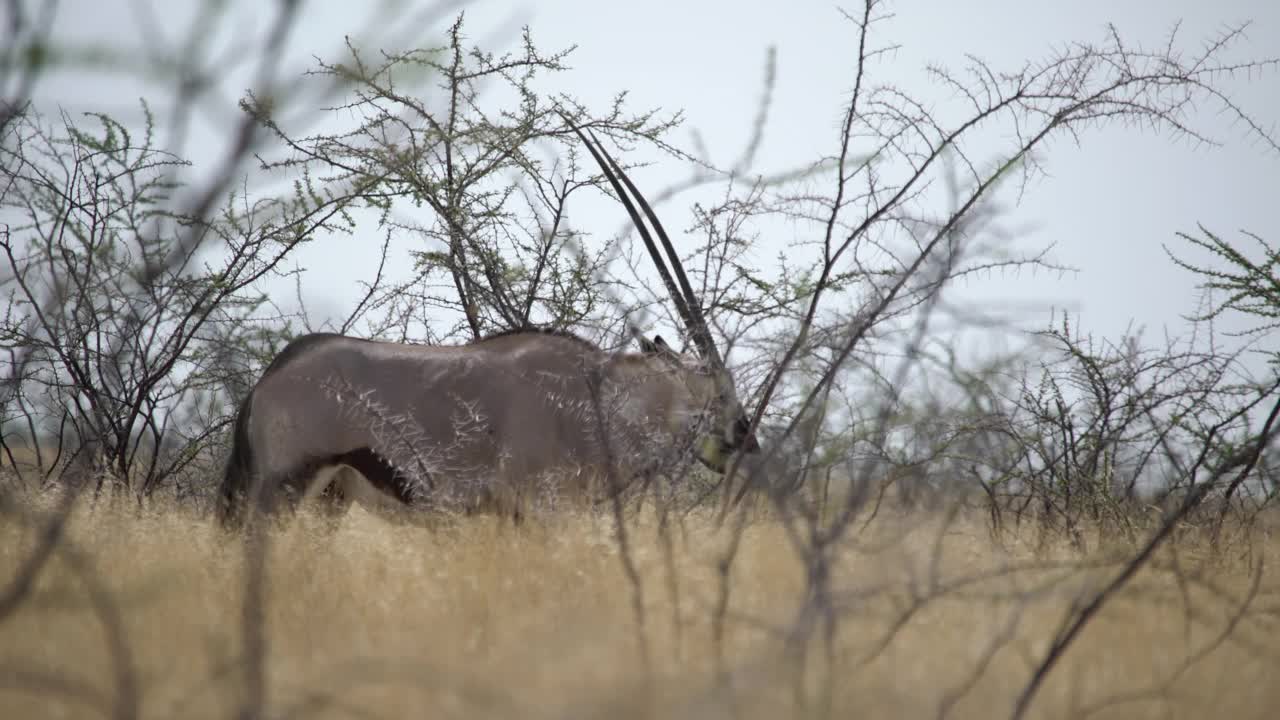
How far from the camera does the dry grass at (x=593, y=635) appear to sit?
201cm

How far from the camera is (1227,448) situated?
480 cm

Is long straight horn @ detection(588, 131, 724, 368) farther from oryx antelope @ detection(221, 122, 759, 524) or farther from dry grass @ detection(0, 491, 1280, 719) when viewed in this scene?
dry grass @ detection(0, 491, 1280, 719)

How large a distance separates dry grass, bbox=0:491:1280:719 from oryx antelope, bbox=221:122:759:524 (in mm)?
891

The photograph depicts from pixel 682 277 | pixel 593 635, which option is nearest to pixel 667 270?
pixel 682 277

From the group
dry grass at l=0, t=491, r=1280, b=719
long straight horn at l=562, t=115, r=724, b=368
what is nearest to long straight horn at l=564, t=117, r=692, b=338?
long straight horn at l=562, t=115, r=724, b=368

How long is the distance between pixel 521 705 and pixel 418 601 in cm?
80

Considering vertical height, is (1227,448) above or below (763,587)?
above

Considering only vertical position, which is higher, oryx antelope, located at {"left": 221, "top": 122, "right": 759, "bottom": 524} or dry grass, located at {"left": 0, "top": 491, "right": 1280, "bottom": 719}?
oryx antelope, located at {"left": 221, "top": 122, "right": 759, "bottom": 524}

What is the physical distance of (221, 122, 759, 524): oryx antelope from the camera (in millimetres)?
4289

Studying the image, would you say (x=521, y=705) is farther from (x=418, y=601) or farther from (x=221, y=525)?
(x=221, y=525)

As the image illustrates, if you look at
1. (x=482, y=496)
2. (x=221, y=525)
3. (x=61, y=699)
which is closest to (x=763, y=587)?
(x=61, y=699)

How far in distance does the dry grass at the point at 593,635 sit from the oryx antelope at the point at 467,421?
0.89 m

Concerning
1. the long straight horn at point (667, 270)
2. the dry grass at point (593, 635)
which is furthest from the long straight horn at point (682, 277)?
the dry grass at point (593, 635)

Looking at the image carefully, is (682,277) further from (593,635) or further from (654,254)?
(593,635)
